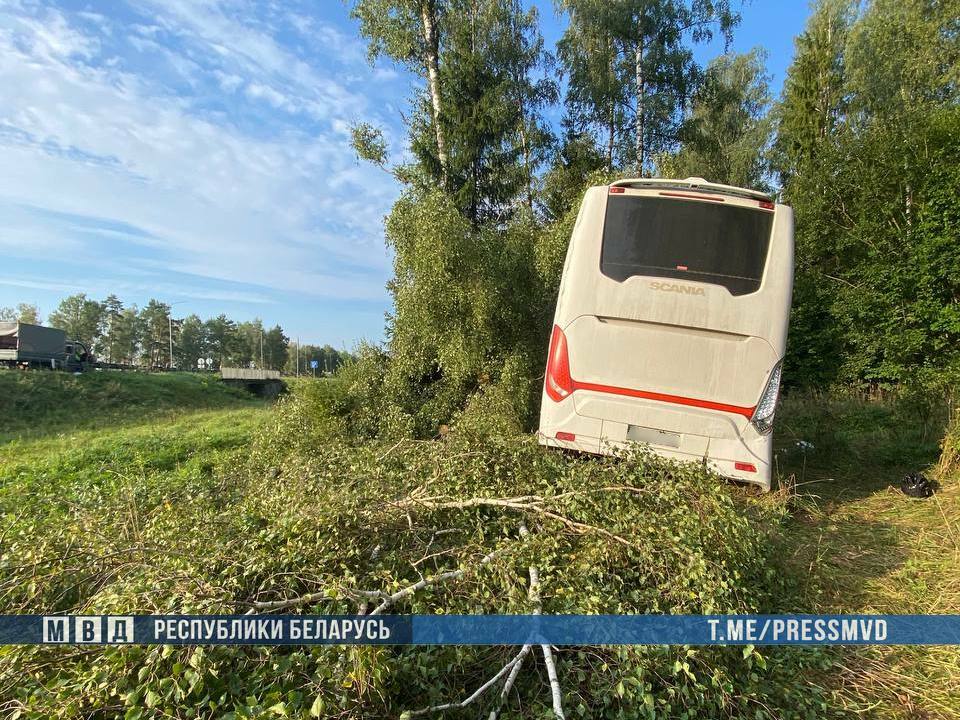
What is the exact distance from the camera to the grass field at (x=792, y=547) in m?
2.46

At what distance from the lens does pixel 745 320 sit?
483cm

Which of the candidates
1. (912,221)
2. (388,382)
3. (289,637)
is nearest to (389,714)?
(289,637)

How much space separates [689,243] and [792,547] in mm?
2991

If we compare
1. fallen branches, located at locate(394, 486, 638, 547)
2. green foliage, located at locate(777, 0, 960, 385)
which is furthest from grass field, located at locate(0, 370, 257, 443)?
green foliage, located at locate(777, 0, 960, 385)

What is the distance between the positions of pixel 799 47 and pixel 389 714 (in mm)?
28005

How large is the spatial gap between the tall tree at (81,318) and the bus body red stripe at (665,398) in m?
86.1

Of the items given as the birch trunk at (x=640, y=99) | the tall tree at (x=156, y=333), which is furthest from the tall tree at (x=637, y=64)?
the tall tree at (x=156, y=333)

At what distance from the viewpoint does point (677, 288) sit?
500cm

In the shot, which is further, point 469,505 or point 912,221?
point 912,221

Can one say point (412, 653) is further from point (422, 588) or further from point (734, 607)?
point (734, 607)

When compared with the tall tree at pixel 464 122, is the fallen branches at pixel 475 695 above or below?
below

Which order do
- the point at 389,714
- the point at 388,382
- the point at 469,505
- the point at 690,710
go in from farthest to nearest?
the point at 388,382 < the point at 469,505 < the point at 690,710 < the point at 389,714

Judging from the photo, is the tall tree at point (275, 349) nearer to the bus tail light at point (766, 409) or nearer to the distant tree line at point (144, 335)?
the distant tree line at point (144, 335)

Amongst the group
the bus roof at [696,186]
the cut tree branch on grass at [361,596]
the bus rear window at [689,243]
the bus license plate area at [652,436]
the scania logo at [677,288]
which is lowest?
the cut tree branch on grass at [361,596]
